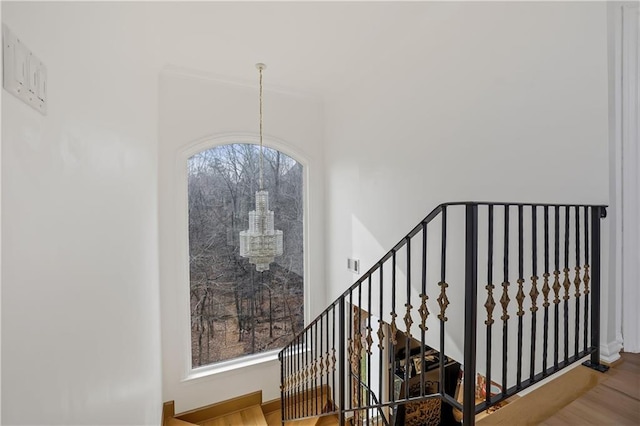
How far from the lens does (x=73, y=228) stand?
107 centimetres

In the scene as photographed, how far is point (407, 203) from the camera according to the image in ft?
8.75

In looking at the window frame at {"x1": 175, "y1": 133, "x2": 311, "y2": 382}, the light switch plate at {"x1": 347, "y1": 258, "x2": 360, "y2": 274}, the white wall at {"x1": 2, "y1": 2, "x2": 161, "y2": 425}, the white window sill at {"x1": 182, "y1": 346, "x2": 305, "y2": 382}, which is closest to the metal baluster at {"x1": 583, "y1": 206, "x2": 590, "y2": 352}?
the light switch plate at {"x1": 347, "y1": 258, "x2": 360, "y2": 274}

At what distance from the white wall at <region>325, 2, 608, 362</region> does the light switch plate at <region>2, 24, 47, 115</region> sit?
2248 millimetres

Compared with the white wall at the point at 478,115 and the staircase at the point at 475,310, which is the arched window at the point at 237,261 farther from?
the white wall at the point at 478,115

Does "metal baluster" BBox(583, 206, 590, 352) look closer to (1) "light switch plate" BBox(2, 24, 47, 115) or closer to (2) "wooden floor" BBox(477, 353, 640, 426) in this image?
(2) "wooden floor" BBox(477, 353, 640, 426)

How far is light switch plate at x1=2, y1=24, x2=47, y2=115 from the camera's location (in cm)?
69

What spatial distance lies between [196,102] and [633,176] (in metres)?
3.67

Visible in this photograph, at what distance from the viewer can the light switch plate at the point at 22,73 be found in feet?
2.25

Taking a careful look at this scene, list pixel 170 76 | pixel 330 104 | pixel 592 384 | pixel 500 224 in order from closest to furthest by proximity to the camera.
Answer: pixel 592 384, pixel 500 224, pixel 170 76, pixel 330 104

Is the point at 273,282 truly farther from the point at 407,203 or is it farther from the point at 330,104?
the point at 330,104

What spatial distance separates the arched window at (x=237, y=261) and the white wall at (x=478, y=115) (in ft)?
3.14

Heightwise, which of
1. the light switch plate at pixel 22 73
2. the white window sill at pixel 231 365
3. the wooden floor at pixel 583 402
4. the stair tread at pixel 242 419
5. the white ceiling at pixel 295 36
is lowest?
the stair tread at pixel 242 419

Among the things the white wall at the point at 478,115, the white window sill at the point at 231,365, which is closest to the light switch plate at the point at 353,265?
the white wall at the point at 478,115

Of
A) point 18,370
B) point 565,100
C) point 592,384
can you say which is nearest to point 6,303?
point 18,370
